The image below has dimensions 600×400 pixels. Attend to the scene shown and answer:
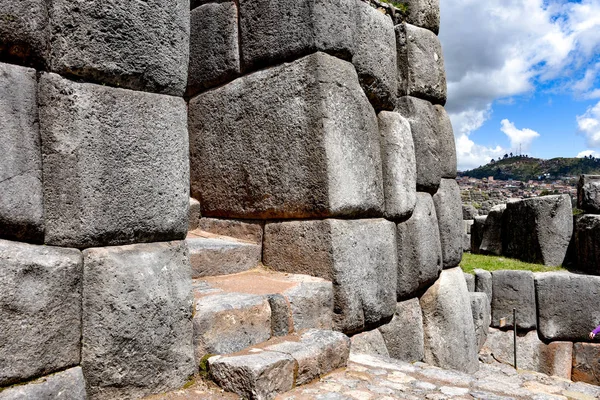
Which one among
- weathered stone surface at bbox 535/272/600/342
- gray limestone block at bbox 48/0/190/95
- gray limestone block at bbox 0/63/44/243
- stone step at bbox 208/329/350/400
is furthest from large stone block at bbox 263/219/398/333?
weathered stone surface at bbox 535/272/600/342

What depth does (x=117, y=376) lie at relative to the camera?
7.22 feet

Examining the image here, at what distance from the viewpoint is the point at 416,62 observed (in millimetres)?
4945

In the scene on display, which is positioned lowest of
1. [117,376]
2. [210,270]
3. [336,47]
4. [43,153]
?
[117,376]

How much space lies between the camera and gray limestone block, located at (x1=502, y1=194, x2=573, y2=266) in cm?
792

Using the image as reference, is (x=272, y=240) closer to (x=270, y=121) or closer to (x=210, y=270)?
(x=210, y=270)

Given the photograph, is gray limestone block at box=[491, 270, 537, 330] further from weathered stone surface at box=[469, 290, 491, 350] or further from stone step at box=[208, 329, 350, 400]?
stone step at box=[208, 329, 350, 400]

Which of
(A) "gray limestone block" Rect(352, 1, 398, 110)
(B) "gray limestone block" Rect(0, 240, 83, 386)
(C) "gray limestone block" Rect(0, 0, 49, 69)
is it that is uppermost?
(A) "gray limestone block" Rect(352, 1, 398, 110)

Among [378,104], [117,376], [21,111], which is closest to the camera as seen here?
[21,111]

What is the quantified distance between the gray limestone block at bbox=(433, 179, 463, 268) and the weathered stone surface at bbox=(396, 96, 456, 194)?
0.42 feet

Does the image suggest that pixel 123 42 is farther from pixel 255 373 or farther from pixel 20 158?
pixel 255 373

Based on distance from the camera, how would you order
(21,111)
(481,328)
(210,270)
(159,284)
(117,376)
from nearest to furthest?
(21,111) < (117,376) < (159,284) < (210,270) < (481,328)

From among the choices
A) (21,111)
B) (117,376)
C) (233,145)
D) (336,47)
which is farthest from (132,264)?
(336,47)

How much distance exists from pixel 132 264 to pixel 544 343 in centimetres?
684

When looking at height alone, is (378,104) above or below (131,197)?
above
